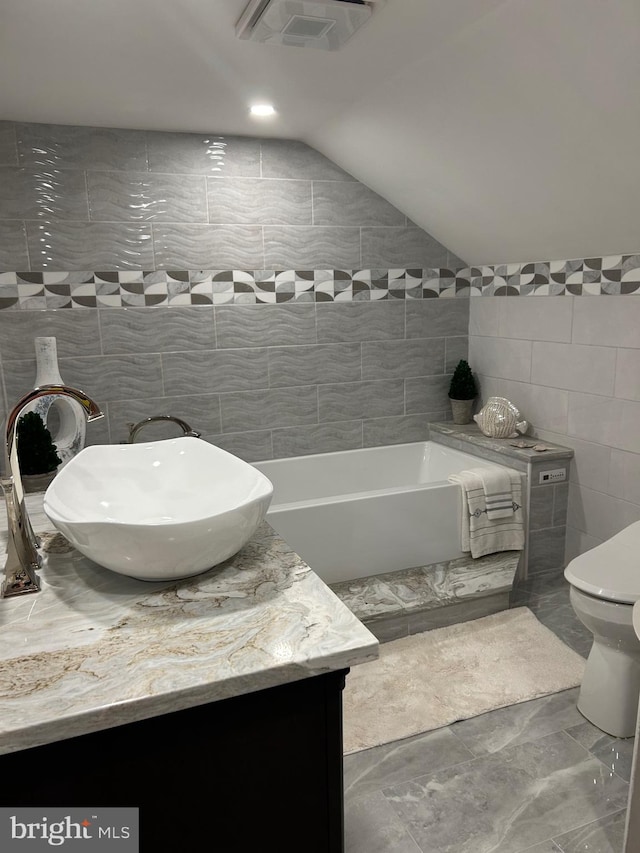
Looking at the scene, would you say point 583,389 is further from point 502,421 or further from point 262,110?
point 262,110

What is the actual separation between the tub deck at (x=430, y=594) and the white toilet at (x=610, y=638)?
742 mm

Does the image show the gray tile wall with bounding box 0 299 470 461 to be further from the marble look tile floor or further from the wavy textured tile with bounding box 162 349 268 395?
the marble look tile floor

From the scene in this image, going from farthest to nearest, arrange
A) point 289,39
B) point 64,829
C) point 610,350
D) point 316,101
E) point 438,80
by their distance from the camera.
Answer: point 610,350 < point 316,101 < point 438,80 < point 289,39 < point 64,829

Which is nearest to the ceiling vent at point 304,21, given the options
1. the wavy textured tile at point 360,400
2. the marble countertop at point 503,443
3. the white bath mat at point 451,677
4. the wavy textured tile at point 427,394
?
the wavy textured tile at point 360,400

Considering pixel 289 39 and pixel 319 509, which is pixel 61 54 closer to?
pixel 289 39

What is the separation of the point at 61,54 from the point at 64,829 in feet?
7.61

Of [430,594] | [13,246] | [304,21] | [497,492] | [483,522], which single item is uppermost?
[304,21]

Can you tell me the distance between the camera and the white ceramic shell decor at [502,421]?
3473mm

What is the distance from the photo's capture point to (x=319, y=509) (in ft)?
9.31

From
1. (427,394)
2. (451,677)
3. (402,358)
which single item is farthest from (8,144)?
(451,677)

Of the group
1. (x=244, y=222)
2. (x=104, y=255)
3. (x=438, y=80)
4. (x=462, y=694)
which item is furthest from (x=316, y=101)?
(x=462, y=694)

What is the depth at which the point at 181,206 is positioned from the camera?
325 centimetres

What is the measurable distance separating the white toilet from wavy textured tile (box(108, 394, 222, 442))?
1.99 metres

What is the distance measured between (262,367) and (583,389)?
1.69 metres
